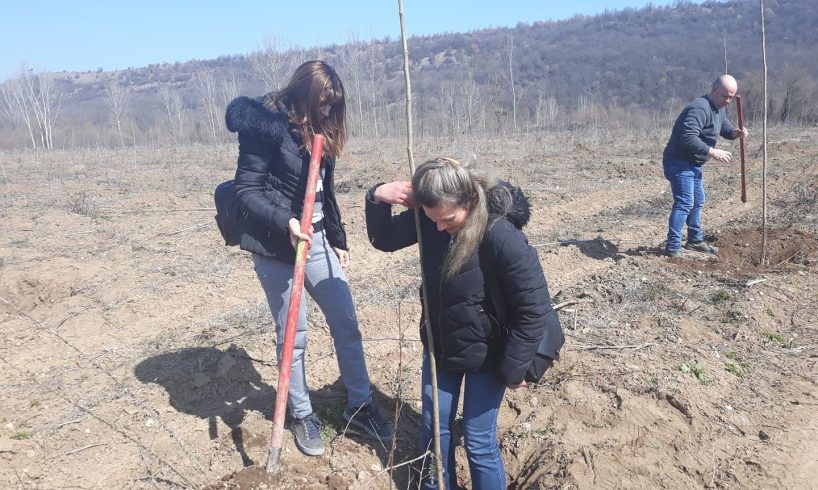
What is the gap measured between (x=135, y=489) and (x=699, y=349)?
3371mm

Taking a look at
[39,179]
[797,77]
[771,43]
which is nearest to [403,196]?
[39,179]

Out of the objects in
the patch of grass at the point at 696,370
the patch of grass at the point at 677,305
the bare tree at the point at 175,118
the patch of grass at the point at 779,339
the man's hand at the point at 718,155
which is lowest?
the patch of grass at the point at 779,339

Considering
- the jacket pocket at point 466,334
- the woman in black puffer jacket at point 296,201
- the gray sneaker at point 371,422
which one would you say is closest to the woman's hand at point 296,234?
the woman in black puffer jacket at point 296,201

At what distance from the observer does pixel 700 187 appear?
5809 millimetres

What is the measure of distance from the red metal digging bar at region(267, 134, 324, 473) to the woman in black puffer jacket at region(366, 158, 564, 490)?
0.81 ft

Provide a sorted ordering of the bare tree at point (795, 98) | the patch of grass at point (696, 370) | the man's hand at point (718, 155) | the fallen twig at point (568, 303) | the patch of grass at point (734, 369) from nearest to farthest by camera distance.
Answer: the patch of grass at point (696, 370), the patch of grass at point (734, 369), the fallen twig at point (568, 303), the man's hand at point (718, 155), the bare tree at point (795, 98)

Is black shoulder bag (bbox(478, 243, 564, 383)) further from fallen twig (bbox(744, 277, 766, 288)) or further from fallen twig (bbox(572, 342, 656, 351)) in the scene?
fallen twig (bbox(744, 277, 766, 288))

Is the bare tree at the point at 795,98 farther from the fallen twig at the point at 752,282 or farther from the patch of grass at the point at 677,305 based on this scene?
the patch of grass at the point at 677,305

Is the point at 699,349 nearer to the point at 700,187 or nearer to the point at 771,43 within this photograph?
the point at 700,187

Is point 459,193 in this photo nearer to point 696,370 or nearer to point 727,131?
point 696,370

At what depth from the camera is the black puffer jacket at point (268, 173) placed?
7.54 feet

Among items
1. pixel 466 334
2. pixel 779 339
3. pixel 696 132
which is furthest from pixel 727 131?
pixel 466 334

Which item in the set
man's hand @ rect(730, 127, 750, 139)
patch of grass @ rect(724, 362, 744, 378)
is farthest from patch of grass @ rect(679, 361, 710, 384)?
man's hand @ rect(730, 127, 750, 139)

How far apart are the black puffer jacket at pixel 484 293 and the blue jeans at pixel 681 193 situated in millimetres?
4164
